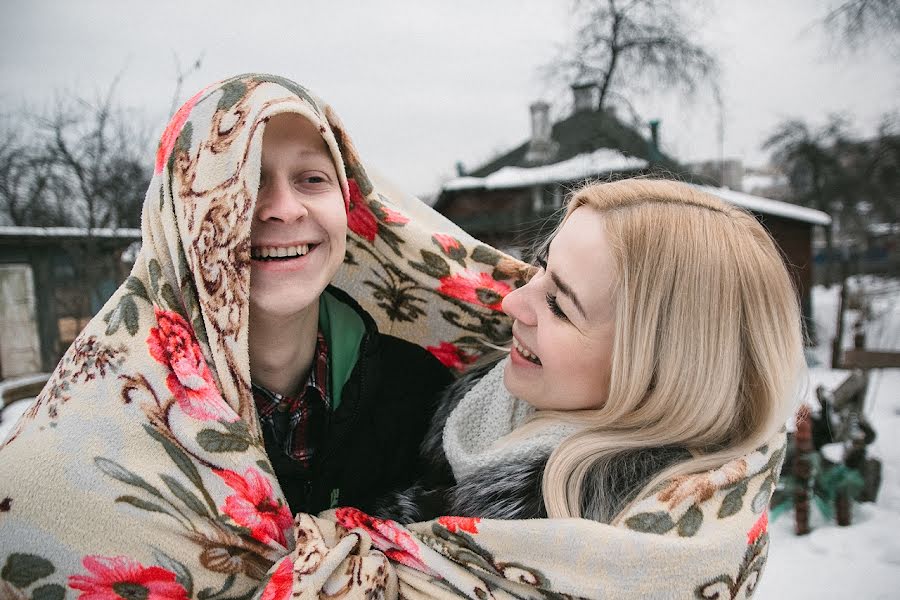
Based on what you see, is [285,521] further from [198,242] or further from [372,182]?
[372,182]

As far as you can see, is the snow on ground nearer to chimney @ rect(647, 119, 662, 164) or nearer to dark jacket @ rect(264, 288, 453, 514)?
dark jacket @ rect(264, 288, 453, 514)

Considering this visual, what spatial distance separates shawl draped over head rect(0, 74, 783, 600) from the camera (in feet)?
3.72

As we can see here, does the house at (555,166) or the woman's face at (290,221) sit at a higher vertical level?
the house at (555,166)

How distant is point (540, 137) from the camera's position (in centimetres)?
1026

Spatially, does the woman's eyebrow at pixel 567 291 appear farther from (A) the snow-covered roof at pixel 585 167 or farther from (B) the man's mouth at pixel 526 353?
(A) the snow-covered roof at pixel 585 167

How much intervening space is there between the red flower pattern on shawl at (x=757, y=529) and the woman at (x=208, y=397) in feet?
3.08

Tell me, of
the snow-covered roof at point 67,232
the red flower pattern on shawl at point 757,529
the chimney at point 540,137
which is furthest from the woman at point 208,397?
the chimney at point 540,137

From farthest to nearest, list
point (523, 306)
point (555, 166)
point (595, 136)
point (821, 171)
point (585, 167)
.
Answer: point (821, 171), point (555, 166), point (585, 167), point (595, 136), point (523, 306)

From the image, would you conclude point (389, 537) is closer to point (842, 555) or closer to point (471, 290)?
point (471, 290)

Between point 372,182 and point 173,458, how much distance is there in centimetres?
100

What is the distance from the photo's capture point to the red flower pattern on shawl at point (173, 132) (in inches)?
54.2

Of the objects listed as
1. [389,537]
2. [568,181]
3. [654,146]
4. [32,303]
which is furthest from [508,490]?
[32,303]

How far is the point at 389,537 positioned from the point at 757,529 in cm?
77

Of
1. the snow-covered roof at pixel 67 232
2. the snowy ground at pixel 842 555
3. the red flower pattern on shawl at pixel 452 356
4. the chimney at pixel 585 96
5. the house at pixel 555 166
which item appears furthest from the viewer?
the chimney at pixel 585 96
